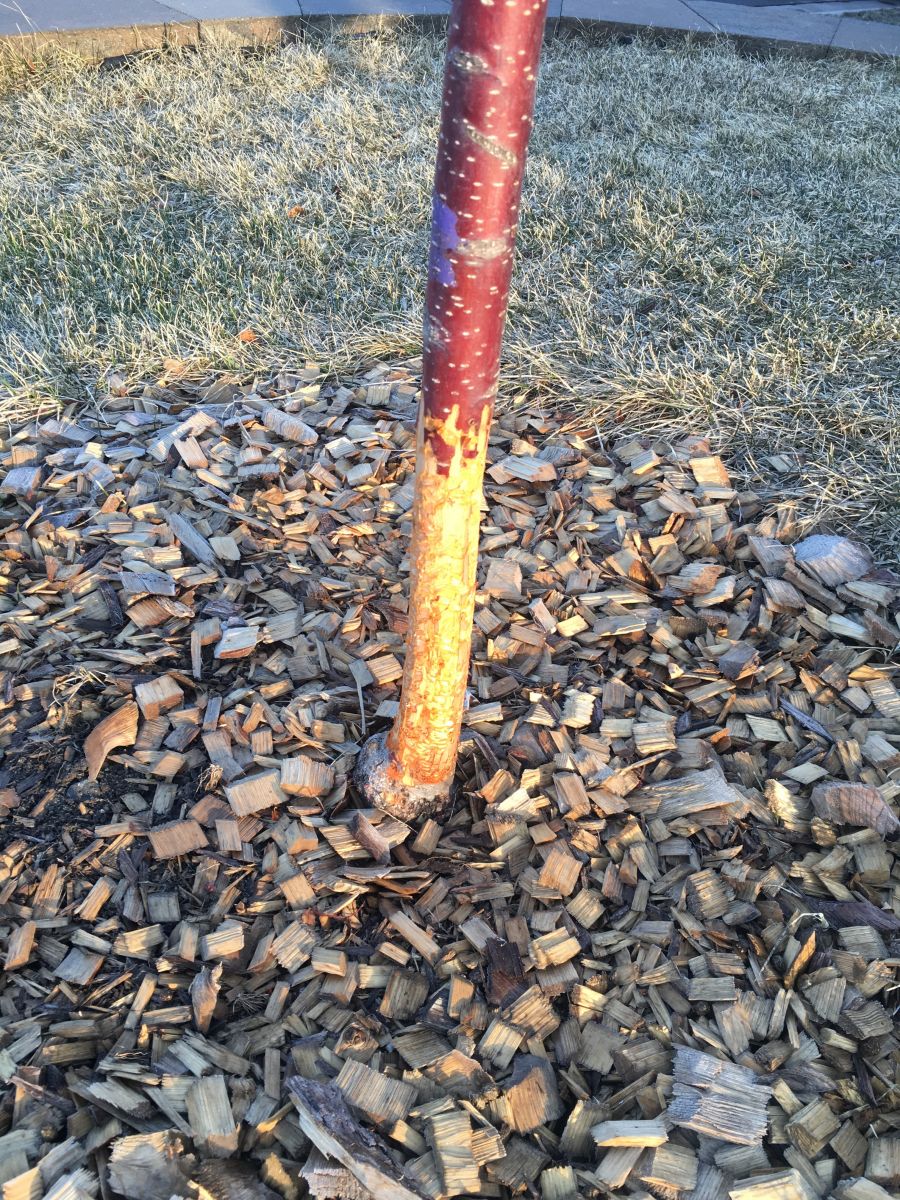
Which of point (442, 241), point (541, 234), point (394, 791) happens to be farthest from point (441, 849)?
point (541, 234)

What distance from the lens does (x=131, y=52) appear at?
6.38 meters

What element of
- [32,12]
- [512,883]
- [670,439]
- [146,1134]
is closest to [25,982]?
[146,1134]

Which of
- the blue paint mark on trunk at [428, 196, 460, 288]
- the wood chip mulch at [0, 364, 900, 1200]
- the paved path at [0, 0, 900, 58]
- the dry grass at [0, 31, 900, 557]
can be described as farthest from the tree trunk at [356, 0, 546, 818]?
the paved path at [0, 0, 900, 58]

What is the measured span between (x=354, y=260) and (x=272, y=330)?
0.78 m

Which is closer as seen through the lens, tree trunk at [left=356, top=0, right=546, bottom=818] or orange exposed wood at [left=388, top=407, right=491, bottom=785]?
tree trunk at [left=356, top=0, right=546, bottom=818]

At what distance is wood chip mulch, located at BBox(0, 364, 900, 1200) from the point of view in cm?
167

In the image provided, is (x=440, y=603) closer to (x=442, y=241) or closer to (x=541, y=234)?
(x=442, y=241)

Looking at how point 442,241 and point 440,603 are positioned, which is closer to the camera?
point 442,241

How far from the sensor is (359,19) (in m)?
6.94

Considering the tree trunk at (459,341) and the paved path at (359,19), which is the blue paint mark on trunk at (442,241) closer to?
the tree trunk at (459,341)

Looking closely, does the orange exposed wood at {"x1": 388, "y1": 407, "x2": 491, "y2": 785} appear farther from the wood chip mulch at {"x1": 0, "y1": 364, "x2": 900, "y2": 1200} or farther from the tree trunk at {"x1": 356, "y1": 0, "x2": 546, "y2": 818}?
the wood chip mulch at {"x1": 0, "y1": 364, "x2": 900, "y2": 1200}

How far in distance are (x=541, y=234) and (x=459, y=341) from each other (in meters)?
3.31

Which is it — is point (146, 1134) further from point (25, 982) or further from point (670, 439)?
point (670, 439)

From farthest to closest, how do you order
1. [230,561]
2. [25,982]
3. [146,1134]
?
[230,561], [25,982], [146,1134]
